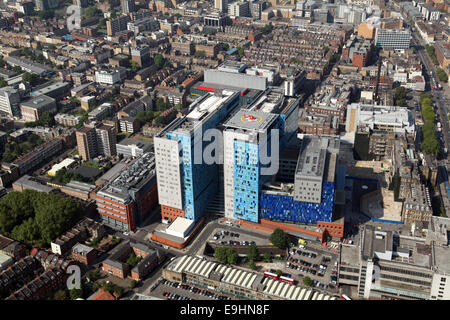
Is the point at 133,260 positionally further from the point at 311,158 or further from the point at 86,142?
the point at 86,142

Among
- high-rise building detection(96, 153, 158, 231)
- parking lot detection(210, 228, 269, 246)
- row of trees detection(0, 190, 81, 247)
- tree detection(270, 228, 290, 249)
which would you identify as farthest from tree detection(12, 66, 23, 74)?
tree detection(270, 228, 290, 249)

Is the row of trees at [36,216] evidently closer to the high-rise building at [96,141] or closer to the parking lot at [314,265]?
the high-rise building at [96,141]

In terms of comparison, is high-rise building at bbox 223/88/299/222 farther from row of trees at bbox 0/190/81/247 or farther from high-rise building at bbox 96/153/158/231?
row of trees at bbox 0/190/81/247

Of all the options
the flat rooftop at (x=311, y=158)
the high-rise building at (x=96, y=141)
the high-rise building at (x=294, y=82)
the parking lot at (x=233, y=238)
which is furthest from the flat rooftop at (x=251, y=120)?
the high-rise building at (x=294, y=82)

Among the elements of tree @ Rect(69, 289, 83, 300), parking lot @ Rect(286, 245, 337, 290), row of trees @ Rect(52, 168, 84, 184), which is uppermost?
row of trees @ Rect(52, 168, 84, 184)

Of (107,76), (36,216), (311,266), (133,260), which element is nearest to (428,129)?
(311,266)
